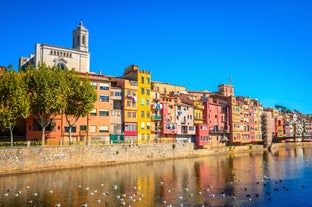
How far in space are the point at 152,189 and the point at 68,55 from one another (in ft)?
206

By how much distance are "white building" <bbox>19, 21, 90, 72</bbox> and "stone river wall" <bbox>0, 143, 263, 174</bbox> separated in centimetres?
3241

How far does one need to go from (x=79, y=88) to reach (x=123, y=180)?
24793mm

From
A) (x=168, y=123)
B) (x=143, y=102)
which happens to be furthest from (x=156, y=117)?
(x=143, y=102)

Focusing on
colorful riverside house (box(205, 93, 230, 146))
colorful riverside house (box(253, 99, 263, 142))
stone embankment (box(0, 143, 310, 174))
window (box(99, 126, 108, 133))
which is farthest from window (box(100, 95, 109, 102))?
colorful riverside house (box(253, 99, 263, 142))

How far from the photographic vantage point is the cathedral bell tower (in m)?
99.7

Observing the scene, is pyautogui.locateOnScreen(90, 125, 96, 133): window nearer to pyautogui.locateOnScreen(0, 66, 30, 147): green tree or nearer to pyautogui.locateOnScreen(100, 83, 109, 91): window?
pyautogui.locateOnScreen(100, 83, 109, 91): window

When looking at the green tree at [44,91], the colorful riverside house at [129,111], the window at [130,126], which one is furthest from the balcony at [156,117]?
the green tree at [44,91]

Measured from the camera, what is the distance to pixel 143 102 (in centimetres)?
8338

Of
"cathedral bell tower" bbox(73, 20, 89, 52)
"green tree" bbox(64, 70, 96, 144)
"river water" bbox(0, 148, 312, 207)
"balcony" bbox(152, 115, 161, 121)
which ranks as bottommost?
"river water" bbox(0, 148, 312, 207)

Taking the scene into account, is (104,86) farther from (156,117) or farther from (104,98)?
(156,117)

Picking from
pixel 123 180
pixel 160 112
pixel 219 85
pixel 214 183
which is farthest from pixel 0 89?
pixel 219 85

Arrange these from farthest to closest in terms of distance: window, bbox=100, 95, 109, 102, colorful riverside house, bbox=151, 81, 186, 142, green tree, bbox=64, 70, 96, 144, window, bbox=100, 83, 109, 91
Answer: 1. colorful riverside house, bbox=151, 81, 186, 142
2. window, bbox=100, 83, 109, 91
3. window, bbox=100, 95, 109, 102
4. green tree, bbox=64, 70, 96, 144

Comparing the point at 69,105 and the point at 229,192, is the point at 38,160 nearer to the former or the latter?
the point at 69,105

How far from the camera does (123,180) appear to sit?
149ft
